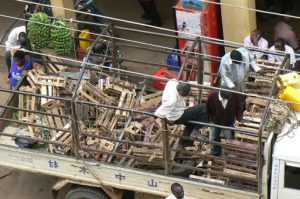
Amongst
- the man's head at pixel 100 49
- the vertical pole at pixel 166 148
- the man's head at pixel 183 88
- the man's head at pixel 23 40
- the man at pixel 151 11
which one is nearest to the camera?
the man's head at pixel 183 88

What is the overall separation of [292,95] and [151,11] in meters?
7.00

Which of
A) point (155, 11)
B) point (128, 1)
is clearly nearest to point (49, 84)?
point (155, 11)

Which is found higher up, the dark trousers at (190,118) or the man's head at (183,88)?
the man's head at (183,88)

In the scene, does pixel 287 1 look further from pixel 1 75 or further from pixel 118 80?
pixel 1 75

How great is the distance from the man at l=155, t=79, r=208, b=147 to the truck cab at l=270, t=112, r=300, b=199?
4.49ft

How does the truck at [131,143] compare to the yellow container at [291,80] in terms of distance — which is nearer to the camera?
the truck at [131,143]

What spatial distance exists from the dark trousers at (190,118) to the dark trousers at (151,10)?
607cm

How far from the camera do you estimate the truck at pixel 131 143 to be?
9180 millimetres

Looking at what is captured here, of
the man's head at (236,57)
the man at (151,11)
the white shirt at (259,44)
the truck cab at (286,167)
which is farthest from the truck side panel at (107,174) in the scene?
the man at (151,11)

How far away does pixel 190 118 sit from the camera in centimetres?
987

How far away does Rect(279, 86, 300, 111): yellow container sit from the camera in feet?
30.9

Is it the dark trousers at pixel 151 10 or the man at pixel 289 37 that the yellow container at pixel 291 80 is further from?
the dark trousers at pixel 151 10

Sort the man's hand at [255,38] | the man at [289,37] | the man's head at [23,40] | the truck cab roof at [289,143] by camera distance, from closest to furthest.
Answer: the truck cab roof at [289,143]
the man's head at [23,40]
the man's hand at [255,38]
the man at [289,37]

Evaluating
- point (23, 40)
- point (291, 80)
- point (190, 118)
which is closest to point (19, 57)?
point (23, 40)
